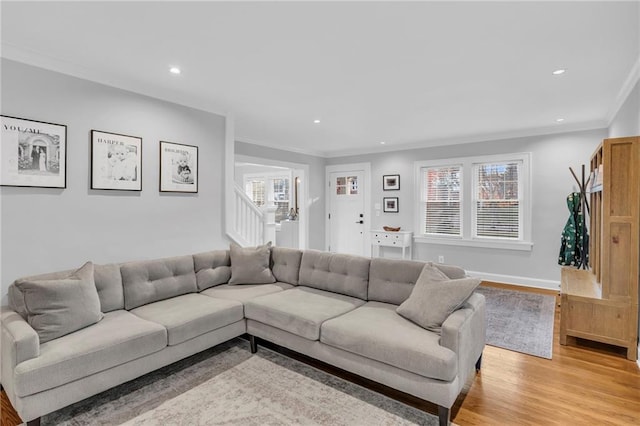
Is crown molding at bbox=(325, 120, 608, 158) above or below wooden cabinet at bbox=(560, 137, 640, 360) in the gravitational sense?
above

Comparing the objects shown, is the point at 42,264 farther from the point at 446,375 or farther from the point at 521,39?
the point at 521,39

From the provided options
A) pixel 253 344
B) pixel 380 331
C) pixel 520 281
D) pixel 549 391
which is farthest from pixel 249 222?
pixel 520 281

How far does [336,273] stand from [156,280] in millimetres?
1667

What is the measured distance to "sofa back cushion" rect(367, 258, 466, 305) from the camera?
109 inches

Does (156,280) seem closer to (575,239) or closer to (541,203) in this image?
(575,239)

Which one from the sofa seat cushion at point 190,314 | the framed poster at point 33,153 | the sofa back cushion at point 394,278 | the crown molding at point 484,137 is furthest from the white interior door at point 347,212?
the framed poster at point 33,153

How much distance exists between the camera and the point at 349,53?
2.52 metres

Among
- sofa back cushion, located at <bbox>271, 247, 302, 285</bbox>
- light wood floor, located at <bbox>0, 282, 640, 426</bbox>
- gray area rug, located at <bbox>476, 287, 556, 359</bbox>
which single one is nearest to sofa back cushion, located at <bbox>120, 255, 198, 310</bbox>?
sofa back cushion, located at <bbox>271, 247, 302, 285</bbox>

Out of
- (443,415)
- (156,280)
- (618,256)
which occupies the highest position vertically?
(618,256)

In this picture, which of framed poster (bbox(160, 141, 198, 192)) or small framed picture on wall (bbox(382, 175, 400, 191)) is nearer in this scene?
framed poster (bbox(160, 141, 198, 192))

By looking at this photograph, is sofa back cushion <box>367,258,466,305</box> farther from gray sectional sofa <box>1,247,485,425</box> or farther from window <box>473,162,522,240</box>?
window <box>473,162,522,240</box>

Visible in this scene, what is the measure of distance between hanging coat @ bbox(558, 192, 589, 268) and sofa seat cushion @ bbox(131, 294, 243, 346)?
A: 4305 mm

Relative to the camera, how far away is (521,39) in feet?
7.50

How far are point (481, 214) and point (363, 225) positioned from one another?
2296 millimetres
